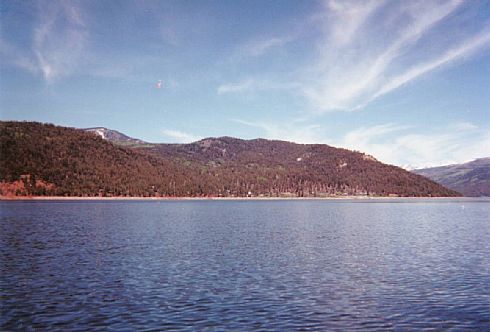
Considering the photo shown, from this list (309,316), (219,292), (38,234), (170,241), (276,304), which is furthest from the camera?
(38,234)

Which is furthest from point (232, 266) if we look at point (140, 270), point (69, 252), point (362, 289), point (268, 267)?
point (69, 252)

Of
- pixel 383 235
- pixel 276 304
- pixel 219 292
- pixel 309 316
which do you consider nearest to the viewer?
pixel 309 316

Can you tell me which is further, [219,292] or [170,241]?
[170,241]

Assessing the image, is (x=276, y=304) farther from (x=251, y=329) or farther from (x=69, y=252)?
(x=69, y=252)

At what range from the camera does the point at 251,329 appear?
26.9m

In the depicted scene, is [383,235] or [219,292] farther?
[383,235]

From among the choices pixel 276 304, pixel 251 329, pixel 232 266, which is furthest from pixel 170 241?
pixel 251 329

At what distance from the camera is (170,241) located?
2889 inches

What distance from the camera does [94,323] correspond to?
91.9ft

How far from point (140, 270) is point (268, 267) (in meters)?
14.0

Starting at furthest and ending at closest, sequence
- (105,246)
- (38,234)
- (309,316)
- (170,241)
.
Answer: (38,234) < (170,241) < (105,246) < (309,316)

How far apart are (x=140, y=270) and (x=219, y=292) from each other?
43.8ft

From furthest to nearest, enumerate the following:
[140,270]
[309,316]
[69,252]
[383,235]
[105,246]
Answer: [383,235] → [105,246] → [69,252] → [140,270] → [309,316]

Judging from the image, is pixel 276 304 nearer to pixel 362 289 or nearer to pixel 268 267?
pixel 362 289
